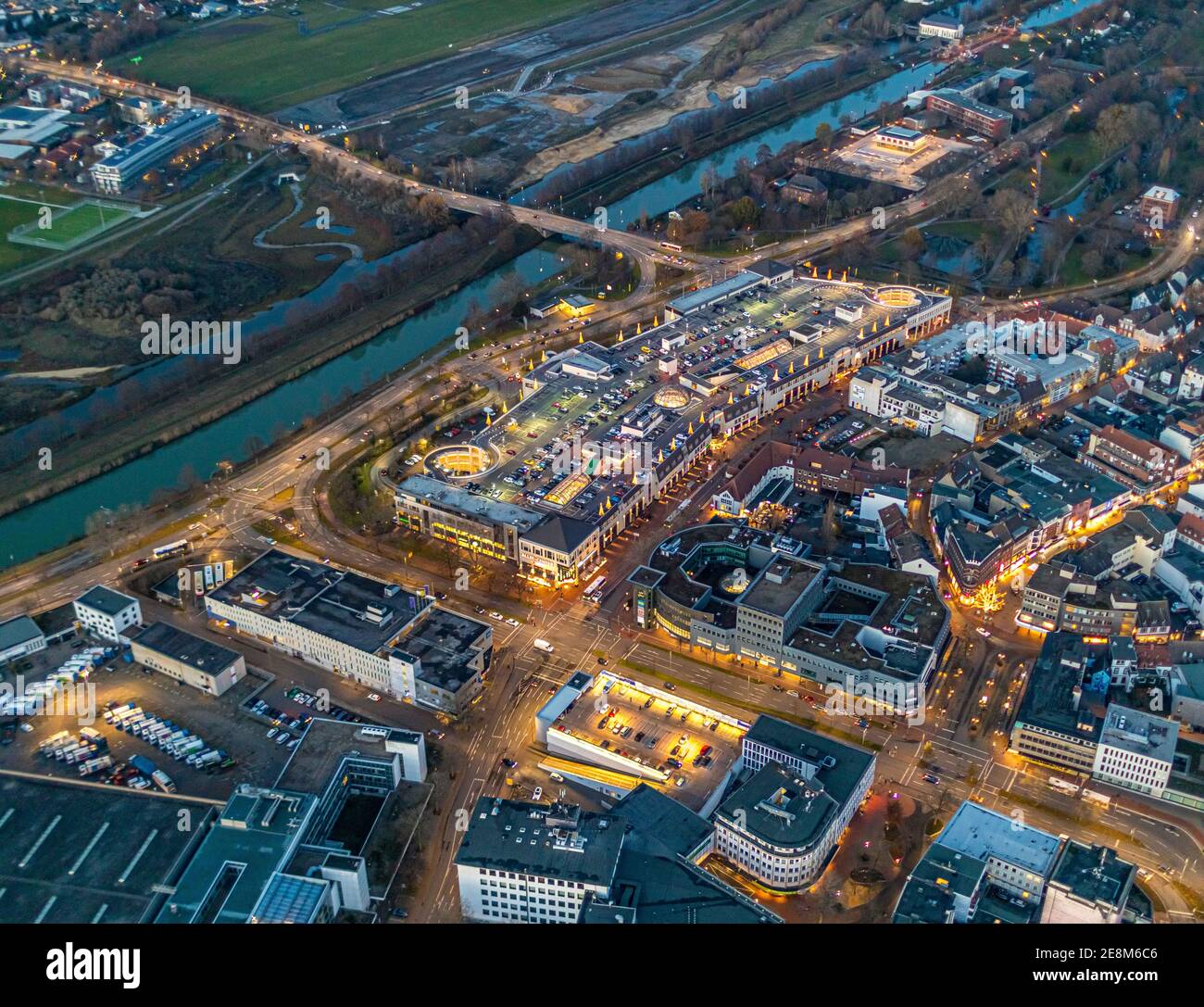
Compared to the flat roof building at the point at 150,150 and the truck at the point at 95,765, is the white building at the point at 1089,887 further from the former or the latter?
the flat roof building at the point at 150,150

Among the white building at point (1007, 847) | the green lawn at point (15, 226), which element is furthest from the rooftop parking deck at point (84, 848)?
the green lawn at point (15, 226)

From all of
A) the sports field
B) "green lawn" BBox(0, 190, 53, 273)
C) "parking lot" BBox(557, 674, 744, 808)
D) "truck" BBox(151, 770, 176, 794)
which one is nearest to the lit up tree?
"parking lot" BBox(557, 674, 744, 808)

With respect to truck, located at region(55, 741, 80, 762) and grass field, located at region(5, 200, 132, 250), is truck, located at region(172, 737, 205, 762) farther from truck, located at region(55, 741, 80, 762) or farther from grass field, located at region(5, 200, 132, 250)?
grass field, located at region(5, 200, 132, 250)

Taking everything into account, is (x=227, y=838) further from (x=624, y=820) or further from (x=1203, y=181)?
(x=1203, y=181)

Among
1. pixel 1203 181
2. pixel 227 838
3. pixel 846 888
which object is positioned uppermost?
pixel 1203 181

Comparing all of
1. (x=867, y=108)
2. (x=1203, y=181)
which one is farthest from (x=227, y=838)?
(x=867, y=108)

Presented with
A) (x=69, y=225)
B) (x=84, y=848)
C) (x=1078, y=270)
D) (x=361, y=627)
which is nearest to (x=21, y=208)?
(x=69, y=225)
